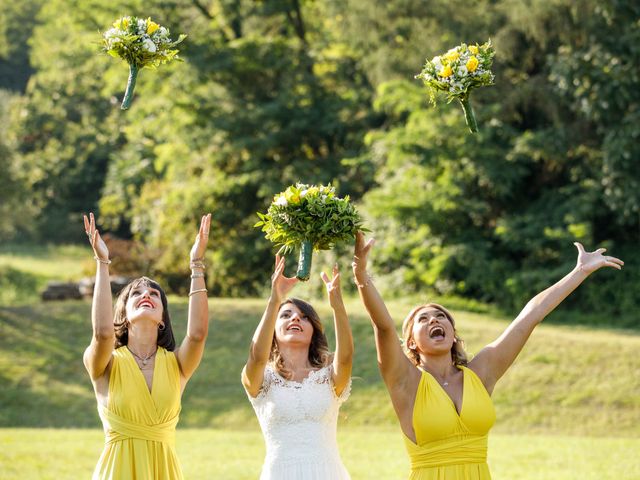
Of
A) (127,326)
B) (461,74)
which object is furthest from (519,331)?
(127,326)

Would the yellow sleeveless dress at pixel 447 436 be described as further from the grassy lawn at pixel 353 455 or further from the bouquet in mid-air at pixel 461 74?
the grassy lawn at pixel 353 455

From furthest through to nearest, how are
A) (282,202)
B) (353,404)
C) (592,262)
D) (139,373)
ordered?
(353,404)
(592,262)
(282,202)
(139,373)

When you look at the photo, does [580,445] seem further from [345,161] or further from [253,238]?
[253,238]

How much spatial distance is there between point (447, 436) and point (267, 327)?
114cm

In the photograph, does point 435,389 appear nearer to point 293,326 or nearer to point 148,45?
point 293,326

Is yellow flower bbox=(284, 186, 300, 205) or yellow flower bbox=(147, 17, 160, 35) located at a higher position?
yellow flower bbox=(147, 17, 160, 35)

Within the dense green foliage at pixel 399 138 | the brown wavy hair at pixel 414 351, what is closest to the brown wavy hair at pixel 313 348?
the brown wavy hair at pixel 414 351

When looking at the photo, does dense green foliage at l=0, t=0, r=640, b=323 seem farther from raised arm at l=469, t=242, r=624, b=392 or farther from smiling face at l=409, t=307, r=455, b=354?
smiling face at l=409, t=307, r=455, b=354

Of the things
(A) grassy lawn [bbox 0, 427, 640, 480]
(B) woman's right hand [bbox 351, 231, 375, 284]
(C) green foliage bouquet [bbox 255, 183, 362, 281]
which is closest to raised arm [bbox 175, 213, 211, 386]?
(C) green foliage bouquet [bbox 255, 183, 362, 281]

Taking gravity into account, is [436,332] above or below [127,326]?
below

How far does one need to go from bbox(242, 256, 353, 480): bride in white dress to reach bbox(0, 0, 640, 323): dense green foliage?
51.6 feet

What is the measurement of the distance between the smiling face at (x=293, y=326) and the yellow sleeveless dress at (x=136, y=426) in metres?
0.70

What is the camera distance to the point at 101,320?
5781mm

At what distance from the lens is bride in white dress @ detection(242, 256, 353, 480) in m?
6.14
